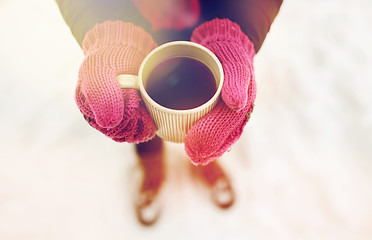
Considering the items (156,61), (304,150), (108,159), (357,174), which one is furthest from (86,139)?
(357,174)

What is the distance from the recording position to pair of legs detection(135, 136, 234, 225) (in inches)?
21.8

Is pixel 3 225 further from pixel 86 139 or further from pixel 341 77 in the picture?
pixel 341 77

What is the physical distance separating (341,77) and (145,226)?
0.51m

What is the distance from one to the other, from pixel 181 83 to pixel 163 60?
1.4 inches

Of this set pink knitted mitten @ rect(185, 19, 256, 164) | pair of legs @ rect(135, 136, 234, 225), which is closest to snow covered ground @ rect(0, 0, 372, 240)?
pair of legs @ rect(135, 136, 234, 225)

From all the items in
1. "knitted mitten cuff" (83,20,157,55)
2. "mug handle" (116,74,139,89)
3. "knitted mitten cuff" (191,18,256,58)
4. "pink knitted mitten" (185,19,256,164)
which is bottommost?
"pink knitted mitten" (185,19,256,164)

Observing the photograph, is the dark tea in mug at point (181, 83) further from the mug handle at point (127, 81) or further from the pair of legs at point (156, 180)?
the pair of legs at point (156, 180)

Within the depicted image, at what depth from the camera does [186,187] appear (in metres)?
0.57

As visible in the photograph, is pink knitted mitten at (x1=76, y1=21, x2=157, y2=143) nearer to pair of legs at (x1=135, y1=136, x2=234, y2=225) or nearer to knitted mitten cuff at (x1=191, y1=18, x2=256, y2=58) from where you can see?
knitted mitten cuff at (x1=191, y1=18, x2=256, y2=58)

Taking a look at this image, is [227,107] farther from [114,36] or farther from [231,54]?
[114,36]

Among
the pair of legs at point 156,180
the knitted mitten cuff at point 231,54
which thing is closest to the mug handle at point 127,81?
the knitted mitten cuff at point 231,54

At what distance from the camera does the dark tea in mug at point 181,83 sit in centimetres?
36

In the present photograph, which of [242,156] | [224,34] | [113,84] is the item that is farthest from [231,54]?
[242,156]

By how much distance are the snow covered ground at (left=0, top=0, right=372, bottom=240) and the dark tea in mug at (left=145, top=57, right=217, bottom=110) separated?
0.25 m
